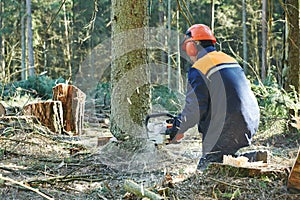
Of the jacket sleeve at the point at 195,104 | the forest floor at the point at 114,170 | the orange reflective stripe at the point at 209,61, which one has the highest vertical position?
the orange reflective stripe at the point at 209,61

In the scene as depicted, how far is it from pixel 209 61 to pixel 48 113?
3.94 metres

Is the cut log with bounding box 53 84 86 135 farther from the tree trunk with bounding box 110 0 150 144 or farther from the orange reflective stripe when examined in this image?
the orange reflective stripe

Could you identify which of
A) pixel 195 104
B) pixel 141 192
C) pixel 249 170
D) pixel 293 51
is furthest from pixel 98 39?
pixel 141 192

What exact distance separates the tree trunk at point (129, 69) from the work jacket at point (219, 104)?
2.85ft

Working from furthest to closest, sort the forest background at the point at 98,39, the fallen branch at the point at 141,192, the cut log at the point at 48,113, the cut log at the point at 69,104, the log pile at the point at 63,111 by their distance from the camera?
the forest background at the point at 98,39, the cut log at the point at 69,104, the log pile at the point at 63,111, the cut log at the point at 48,113, the fallen branch at the point at 141,192

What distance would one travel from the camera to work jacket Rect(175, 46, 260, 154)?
4.60 meters

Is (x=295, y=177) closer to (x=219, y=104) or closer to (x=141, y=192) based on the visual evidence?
(x=141, y=192)

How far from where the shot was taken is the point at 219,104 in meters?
4.63

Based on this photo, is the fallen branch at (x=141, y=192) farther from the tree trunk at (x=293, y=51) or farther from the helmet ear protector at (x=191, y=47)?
the tree trunk at (x=293, y=51)

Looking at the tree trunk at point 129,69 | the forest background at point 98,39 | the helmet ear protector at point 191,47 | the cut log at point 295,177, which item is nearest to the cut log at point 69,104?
the tree trunk at point 129,69

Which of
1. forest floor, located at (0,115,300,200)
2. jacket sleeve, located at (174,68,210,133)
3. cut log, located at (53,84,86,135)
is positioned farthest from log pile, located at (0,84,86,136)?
jacket sleeve, located at (174,68,210,133)

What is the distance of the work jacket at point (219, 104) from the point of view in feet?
15.1

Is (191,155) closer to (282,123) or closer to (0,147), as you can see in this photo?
(282,123)

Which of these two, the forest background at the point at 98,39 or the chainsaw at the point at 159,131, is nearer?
the chainsaw at the point at 159,131
